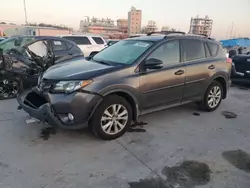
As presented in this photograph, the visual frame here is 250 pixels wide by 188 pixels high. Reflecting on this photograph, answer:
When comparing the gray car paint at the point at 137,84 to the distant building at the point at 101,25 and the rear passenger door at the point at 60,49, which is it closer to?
the rear passenger door at the point at 60,49

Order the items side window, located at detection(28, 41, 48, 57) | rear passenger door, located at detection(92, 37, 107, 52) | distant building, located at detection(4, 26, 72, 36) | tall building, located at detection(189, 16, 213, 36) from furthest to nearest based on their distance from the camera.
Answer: tall building, located at detection(189, 16, 213, 36) < distant building, located at detection(4, 26, 72, 36) < rear passenger door, located at detection(92, 37, 107, 52) < side window, located at detection(28, 41, 48, 57)

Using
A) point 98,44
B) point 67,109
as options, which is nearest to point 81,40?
point 98,44

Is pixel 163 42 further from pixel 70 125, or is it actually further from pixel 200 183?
pixel 200 183

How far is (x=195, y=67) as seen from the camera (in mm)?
4699

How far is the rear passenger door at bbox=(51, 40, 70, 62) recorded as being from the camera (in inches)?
312

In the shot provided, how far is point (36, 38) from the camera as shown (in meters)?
7.73

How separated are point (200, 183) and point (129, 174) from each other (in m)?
0.83

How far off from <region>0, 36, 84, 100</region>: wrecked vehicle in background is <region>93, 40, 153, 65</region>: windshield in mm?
2295

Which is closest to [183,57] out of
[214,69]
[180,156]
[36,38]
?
[214,69]

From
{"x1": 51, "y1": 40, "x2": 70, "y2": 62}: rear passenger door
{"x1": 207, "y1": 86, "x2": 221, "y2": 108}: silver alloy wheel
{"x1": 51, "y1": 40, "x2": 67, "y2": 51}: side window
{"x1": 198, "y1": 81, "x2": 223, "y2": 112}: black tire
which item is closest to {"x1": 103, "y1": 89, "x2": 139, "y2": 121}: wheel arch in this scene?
{"x1": 198, "y1": 81, "x2": 223, "y2": 112}: black tire

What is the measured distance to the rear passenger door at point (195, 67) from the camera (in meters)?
4.60

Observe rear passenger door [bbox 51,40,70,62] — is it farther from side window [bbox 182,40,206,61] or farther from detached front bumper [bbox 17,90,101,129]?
detached front bumper [bbox 17,90,101,129]

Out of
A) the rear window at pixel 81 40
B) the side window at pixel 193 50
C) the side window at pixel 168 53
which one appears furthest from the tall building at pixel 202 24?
the side window at pixel 168 53

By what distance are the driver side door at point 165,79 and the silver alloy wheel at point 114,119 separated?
0.43 m
